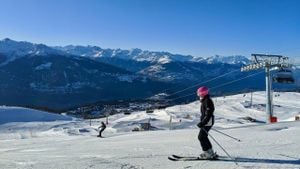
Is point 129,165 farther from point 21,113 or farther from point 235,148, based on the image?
point 21,113

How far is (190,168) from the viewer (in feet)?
39.2

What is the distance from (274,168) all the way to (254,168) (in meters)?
0.49

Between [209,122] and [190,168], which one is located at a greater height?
[209,122]

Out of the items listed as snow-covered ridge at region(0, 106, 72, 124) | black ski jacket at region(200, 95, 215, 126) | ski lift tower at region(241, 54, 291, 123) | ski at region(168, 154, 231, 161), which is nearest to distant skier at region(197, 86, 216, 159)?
black ski jacket at region(200, 95, 215, 126)

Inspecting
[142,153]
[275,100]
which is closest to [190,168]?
[142,153]

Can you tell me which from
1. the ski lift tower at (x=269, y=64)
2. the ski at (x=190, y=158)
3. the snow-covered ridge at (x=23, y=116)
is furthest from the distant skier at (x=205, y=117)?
the snow-covered ridge at (x=23, y=116)

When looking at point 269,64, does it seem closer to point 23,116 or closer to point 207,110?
point 207,110

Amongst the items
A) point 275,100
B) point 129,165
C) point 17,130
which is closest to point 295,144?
point 129,165

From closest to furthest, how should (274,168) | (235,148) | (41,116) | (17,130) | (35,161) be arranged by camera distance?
(274,168) → (35,161) → (235,148) → (17,130) → (41,116)

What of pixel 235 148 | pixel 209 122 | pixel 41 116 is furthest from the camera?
pixel 41 116

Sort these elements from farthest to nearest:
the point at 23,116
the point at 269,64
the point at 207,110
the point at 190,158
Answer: the point at 23,116 < the point at 269,64 < the point at 190,158 < the point at 207,110

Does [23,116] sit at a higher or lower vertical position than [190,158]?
higher

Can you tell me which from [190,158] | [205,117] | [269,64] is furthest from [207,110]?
[269,64]

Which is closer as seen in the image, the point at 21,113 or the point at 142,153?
the point at 142,153
